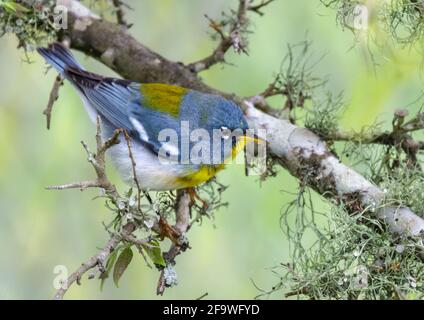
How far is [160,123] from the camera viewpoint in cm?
394

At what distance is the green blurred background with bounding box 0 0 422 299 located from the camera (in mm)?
4723

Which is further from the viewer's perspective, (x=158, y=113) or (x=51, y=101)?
(x=158, y=113)

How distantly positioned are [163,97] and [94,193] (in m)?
1.32

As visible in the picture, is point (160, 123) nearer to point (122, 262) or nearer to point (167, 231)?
point (167, 231)

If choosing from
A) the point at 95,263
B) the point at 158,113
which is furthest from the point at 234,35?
the point at 95,263

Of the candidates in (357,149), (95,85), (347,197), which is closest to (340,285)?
(347,197)

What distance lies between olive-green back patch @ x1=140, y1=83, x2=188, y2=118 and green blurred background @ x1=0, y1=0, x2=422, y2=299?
873 millimetres

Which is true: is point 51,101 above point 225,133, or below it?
above

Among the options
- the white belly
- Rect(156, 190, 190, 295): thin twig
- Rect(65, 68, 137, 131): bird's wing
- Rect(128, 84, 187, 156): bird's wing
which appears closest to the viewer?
Rect(156, 190, 190, 295): thin twig

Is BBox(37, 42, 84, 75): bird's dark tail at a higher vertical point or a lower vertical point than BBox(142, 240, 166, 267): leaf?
higher

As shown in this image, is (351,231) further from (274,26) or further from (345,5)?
(274,26)

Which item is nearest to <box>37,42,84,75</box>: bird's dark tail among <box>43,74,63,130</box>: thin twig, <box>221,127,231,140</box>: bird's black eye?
<box>43,74,63,130</box>: thin twig

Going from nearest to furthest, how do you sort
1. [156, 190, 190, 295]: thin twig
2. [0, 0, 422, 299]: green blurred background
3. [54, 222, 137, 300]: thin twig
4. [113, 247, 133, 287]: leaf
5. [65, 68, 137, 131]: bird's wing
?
1. [54, 222, 137, 300]: thin twig
2. [113, 247, 133, 287]: leaf
3. [156, 190, 190, 295]: thin twig
4. [65, 68, 137, 131]: bird's wing
5. [0, 0, 422, 299]: green blurred background

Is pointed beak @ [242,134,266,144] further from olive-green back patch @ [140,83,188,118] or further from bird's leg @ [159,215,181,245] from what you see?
bird's leg @ [159,215,181,245]
